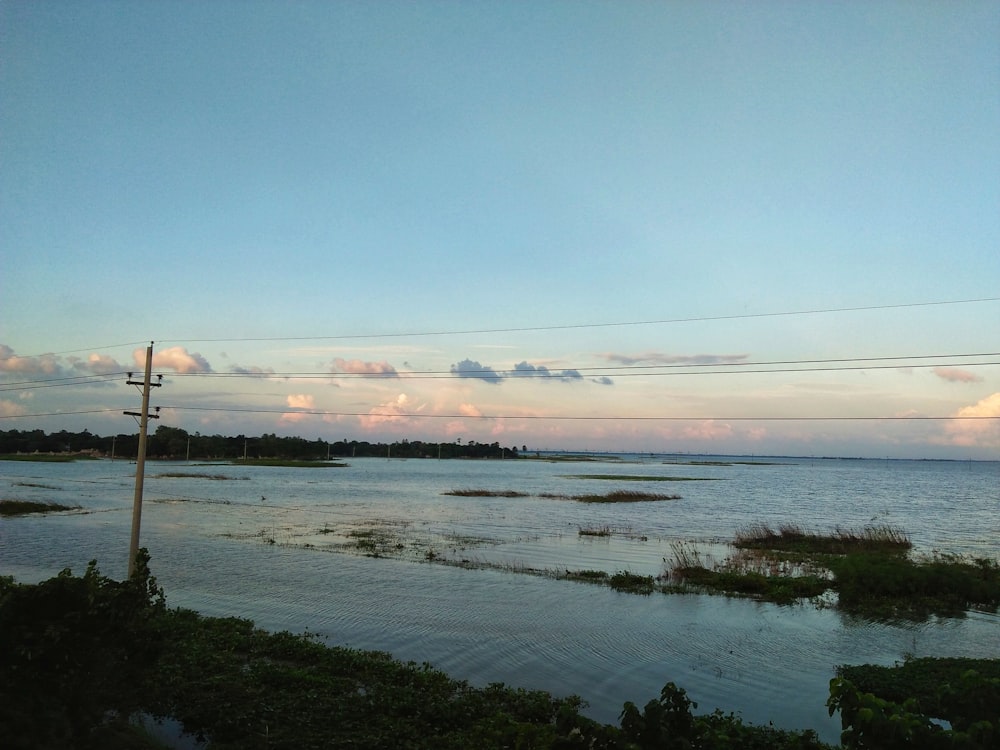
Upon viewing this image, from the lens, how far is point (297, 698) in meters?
12.6

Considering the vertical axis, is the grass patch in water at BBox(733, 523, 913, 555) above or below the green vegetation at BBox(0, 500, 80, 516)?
above

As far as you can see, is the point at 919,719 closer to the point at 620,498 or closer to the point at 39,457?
the point at 620,498

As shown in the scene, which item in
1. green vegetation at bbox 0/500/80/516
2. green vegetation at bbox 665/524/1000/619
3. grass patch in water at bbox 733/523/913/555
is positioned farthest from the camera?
green vegetation at bbox 0/500/80/516

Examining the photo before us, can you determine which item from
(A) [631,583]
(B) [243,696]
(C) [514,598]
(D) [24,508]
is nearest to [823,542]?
(A) [631,583]

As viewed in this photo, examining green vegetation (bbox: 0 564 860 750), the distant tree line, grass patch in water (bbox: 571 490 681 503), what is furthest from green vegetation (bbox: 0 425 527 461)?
green vegetation (bbox: 0 564 860 750)

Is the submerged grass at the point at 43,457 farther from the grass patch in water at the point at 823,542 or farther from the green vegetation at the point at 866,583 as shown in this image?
the green vegetation at the point at 866,583

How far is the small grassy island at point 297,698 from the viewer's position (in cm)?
729

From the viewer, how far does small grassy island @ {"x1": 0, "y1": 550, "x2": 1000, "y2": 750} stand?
7.29 metres

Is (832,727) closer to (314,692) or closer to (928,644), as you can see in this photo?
(928,644)

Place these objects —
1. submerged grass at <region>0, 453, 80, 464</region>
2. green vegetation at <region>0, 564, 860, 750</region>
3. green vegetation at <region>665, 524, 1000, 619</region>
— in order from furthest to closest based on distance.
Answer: submerged grass at <region>0, 453, 80, 464</region>
green vegetation at <region>665, 524, 1000, 619</region>
green vegetation at <region>0, 564, 860, 750</region>

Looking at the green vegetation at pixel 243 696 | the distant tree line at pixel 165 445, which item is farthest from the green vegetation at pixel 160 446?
the green vegetation at pixel 243 696

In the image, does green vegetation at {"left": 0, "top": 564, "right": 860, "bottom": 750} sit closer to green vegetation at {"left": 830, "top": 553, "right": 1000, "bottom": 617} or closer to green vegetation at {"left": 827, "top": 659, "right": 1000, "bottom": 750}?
green vegetation at {"left": 827, "top": 659, "right": 1000, "bottom": 750}

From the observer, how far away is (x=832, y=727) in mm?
13734

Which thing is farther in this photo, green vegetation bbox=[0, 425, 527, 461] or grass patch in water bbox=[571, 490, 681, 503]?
green vegetation bbox=[0, 425, 527, 461]
